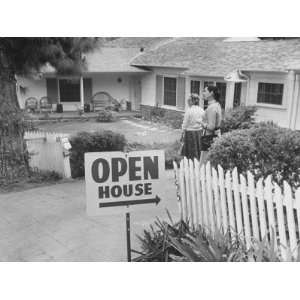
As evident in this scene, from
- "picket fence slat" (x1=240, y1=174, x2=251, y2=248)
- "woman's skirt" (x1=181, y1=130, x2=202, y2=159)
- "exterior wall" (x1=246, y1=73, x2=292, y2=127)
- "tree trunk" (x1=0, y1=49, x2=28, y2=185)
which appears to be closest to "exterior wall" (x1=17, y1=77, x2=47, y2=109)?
"exterior wall" (x1=246, y1=73, x2=292, y2=127)

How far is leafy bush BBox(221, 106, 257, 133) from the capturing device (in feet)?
43.1

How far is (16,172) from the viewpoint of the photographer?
758cm

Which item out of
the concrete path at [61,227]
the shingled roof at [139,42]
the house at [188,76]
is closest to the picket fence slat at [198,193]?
the concrete path at [61,227]

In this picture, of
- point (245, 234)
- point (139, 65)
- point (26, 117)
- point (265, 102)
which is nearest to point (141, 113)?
point (139, 65)

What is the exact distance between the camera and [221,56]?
16.4m

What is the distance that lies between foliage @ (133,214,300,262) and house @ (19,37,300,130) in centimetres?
966

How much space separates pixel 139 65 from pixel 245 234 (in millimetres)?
17202

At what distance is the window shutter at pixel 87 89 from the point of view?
21625 mm

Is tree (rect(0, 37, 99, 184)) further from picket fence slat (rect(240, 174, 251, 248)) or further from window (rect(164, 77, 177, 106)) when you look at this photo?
window (rect(164, 77, 177, 106))

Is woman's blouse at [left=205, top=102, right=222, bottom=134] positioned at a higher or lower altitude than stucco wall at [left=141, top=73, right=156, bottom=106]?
higher

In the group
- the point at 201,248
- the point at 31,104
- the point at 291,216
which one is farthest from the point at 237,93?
the point at 201,248

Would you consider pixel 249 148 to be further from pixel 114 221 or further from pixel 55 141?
pixel 55 141

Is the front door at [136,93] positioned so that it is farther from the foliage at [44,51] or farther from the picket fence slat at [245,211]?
the picket fence slat at [245,211]

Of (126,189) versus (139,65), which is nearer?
(126,189)
